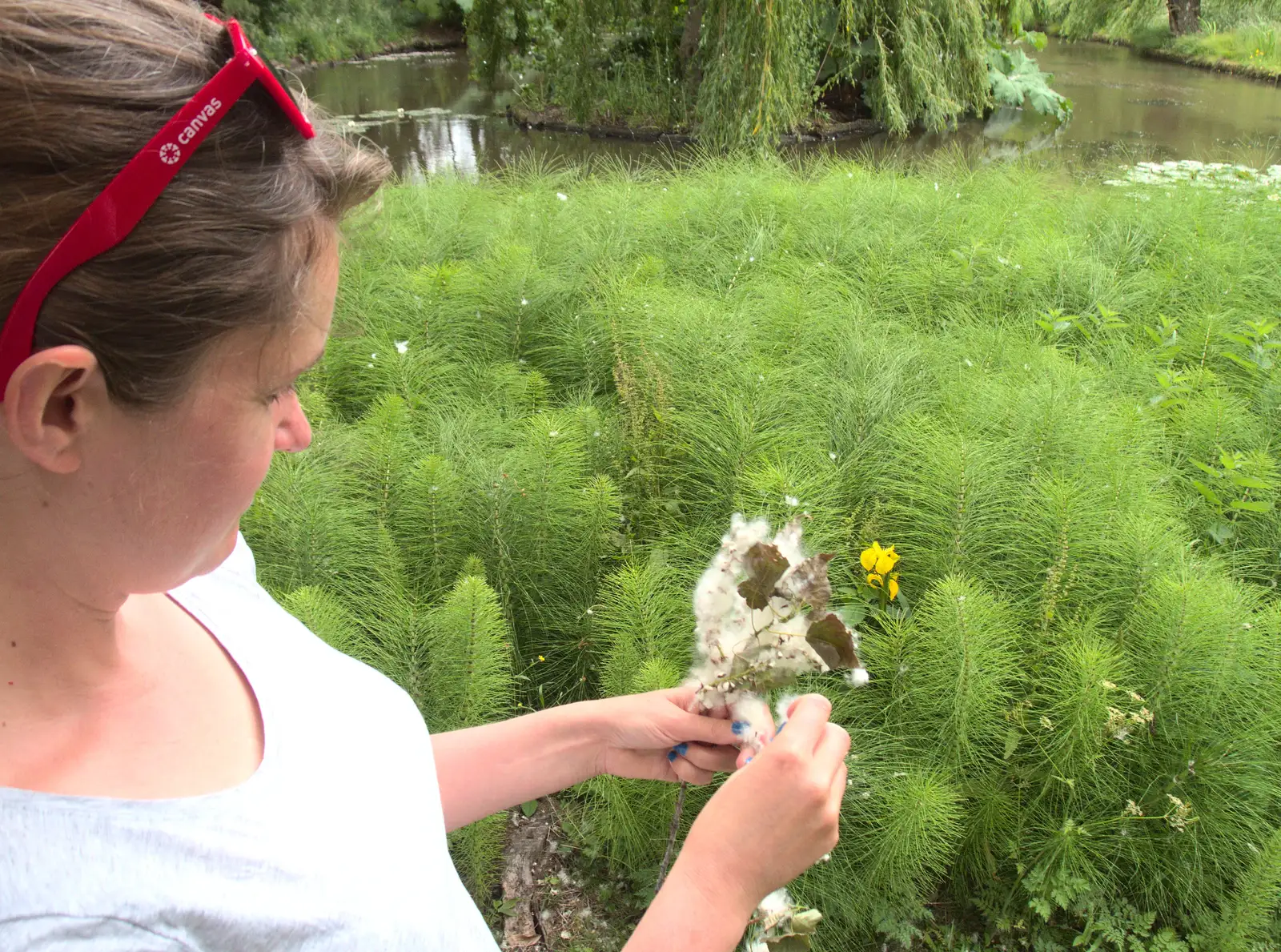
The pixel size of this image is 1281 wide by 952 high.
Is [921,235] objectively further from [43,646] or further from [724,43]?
[43,646]

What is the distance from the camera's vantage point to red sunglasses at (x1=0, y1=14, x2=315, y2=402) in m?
0.68

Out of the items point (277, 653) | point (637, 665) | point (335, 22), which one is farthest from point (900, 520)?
point (335, 22)

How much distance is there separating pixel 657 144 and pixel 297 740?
10.6 m

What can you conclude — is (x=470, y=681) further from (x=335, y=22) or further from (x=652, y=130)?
(x=335, y=22)

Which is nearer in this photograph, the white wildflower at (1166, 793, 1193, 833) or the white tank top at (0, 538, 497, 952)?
the white tank top at (0, 538, 497, 952)

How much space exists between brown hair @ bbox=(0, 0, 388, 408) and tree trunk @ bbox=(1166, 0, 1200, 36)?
21050mm

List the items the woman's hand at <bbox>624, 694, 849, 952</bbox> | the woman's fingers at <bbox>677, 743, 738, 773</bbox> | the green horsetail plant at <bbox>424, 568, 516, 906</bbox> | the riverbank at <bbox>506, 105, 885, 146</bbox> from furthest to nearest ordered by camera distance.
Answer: the riverbank at <bbox>506, 105, 885, 146</bbox>, the green horsetail plant at <bbox>424, 568, 516, 906</bbox>, the woman's fingers at <bbox>677, 743, 738, 773</bbox>, the woman's hand at <bbox>624, 694, 849, 952</bbox>

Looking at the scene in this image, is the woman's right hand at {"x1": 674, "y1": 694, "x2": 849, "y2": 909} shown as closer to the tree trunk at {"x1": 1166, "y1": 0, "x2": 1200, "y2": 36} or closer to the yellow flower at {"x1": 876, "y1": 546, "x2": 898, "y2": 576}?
the yellow flower at {"x1": 876, "y1": 546, "x2": 898, "y2": 576}

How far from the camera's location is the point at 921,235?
443cm

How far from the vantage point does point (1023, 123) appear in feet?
37.6

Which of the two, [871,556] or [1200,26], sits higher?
[871,556]

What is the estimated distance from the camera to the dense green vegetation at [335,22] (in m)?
16.5

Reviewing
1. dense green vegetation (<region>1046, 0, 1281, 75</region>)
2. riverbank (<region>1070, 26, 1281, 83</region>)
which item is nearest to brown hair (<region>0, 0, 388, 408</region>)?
riverbank (<region>1070, 26, 1281, 83</region>)

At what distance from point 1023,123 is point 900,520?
10609 millimetres
